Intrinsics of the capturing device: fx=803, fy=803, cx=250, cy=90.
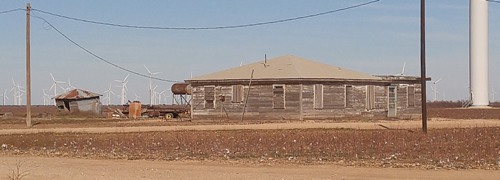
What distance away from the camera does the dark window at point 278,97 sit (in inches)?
2090

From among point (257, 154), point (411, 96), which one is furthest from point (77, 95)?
point (257, 154)

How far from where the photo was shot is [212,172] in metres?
19.6

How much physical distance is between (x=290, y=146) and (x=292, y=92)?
78.8ft

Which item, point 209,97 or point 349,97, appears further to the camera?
point 209,97

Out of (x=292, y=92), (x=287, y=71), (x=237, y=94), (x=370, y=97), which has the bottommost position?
(x=370, y=97)

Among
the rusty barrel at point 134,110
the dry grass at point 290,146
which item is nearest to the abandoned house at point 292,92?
the rusty barrel at point 134,110

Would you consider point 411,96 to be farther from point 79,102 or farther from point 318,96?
point 79,102

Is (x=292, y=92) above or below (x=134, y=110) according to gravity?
above

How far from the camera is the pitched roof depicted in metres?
53.8

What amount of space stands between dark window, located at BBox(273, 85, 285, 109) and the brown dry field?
1429 cm

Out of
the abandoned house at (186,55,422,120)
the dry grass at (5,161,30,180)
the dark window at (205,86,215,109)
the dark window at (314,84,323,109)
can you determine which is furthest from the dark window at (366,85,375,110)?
the dry grass at (5,161,30,180)

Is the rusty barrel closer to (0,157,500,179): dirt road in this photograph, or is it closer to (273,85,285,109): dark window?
(273,85,285,109): dark window

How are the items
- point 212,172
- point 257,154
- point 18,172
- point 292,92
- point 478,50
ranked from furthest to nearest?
point 478,50, point 292,92, point 257,154, point 212,172, point 18,172

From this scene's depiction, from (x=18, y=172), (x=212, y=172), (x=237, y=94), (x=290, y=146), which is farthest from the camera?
(x=237, y=94)
